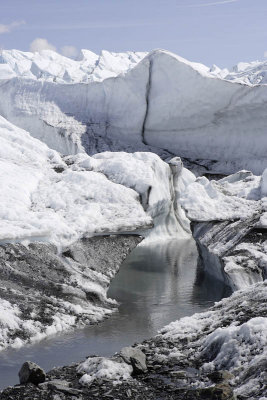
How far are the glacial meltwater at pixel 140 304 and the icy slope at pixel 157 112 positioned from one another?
23.7 feet

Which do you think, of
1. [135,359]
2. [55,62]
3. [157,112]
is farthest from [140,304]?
[55,62]

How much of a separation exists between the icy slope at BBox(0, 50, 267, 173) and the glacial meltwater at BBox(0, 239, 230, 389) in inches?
284

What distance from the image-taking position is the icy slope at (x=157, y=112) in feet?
84.7

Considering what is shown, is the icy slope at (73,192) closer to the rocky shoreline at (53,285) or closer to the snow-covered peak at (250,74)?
the rocky shoreline at (53,285)

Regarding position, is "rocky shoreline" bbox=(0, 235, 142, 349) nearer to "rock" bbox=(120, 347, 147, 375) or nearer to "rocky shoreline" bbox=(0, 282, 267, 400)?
"rocky shoreline" bbox=(0, 282, 267, 400)

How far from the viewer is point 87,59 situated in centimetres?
10731

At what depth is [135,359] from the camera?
26.5 feet

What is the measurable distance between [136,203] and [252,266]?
3.43 meters

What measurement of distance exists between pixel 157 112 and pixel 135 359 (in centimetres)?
2010

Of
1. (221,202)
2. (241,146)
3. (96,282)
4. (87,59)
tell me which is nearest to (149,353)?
(96,282)

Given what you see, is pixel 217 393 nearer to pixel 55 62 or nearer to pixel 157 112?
pixel 157 112

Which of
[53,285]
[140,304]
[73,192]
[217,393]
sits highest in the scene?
[217,393]

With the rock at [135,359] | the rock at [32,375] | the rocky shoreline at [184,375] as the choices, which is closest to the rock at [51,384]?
the rocky shoreline at [184,375]

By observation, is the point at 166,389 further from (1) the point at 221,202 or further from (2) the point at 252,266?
(1) the point at 221,202
